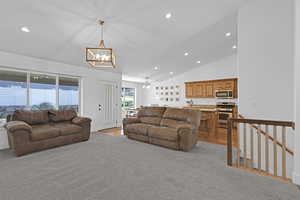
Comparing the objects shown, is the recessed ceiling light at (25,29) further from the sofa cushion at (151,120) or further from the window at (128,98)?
the window at (128,98)

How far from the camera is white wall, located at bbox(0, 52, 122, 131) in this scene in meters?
3.70

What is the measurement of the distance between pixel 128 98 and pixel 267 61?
7.14m

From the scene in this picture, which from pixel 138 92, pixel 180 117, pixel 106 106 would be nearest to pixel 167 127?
pixel 180 117

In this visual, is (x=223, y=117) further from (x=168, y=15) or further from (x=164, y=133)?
(x=168, y=15)

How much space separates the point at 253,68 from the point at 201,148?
227 cm

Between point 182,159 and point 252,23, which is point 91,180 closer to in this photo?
point 182,159

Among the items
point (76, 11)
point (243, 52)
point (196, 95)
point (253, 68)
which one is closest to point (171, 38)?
point (243, 52)

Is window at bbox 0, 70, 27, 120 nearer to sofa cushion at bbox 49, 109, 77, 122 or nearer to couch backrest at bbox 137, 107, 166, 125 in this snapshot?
sofa cushion at bbox 49, 109, 77, 122

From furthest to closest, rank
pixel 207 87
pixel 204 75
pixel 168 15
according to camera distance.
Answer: pixel 204 75, pixel 207 87, pixel 168 15

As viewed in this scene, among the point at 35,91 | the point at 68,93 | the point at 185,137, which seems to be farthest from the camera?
the point at 68,93

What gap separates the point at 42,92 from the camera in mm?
4441

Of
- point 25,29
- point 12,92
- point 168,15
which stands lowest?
point 12,92

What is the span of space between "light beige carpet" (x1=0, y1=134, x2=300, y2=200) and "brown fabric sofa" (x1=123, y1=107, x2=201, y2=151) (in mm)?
333

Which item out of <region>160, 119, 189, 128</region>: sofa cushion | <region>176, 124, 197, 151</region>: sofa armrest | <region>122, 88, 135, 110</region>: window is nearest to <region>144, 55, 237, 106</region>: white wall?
<region>122, 88, 135, 110</region>: window
